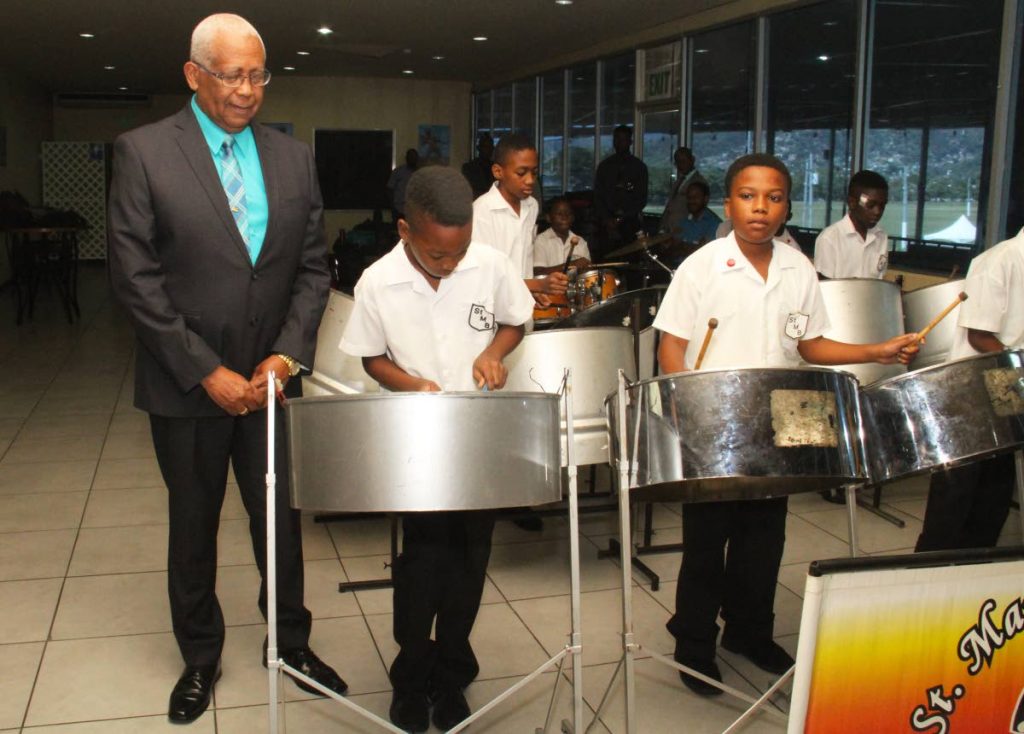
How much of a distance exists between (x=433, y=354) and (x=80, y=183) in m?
11.5

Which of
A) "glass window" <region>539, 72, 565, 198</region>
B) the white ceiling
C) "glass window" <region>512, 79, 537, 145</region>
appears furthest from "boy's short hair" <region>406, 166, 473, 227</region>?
"glass window" <region>512, 79, 537, 145</region>

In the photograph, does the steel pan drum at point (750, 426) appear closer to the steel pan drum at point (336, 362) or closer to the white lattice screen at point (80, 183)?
the steel pan drum at point (336, 362)

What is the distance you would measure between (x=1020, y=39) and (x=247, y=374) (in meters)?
3.42

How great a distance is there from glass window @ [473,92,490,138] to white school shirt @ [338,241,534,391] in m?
9.84

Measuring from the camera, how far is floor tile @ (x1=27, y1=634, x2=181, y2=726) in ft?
5.87

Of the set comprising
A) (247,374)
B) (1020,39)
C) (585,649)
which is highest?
(1020,39)

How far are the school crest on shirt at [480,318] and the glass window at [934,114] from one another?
3222 mm

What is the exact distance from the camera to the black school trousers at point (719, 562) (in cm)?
184

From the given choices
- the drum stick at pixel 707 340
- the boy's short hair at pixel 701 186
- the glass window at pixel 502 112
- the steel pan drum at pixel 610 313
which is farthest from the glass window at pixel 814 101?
the glass window at pixel 502 112

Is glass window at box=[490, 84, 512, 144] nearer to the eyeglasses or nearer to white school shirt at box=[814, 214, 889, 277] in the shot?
white school shirt at box=[814, 214, 889, 277]

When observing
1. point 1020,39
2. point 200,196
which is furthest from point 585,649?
point 1020,39

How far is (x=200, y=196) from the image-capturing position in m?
1.64

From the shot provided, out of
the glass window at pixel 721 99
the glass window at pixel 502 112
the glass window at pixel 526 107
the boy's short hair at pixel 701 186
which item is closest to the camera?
the boy's short hair at pixel 701 186

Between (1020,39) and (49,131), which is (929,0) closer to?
(1020,39)
